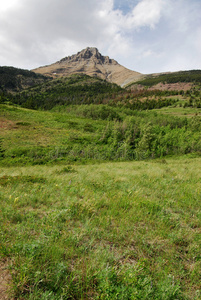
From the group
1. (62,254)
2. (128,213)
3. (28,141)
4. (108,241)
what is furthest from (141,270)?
(28,141)

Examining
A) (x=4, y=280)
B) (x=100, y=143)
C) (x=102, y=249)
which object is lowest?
(x=100, y=143)

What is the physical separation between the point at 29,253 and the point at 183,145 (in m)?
83.8

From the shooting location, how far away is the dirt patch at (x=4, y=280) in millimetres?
1783

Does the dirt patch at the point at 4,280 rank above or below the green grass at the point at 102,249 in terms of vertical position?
above

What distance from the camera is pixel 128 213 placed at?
12.8 ft

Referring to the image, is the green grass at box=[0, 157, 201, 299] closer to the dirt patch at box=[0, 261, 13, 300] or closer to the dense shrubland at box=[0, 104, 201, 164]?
the dirt patch at box=[0, 261, 13, 300]

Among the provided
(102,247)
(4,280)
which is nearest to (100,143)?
(102,247)

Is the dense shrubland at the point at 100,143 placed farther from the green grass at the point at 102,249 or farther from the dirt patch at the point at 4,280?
the dirt patch at the point at 4,280

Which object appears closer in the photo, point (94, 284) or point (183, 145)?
point (94, 284)

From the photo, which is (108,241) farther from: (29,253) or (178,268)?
(29,253)

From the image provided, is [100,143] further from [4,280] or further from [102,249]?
[4,280]

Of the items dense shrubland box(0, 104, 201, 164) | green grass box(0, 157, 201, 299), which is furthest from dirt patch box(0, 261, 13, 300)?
dense shrubland box(0, 104, 201, 164)

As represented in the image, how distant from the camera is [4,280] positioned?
1.96 metres

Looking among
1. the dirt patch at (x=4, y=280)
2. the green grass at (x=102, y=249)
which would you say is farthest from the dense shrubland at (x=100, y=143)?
the dirt patch at (x=4, y=280)
